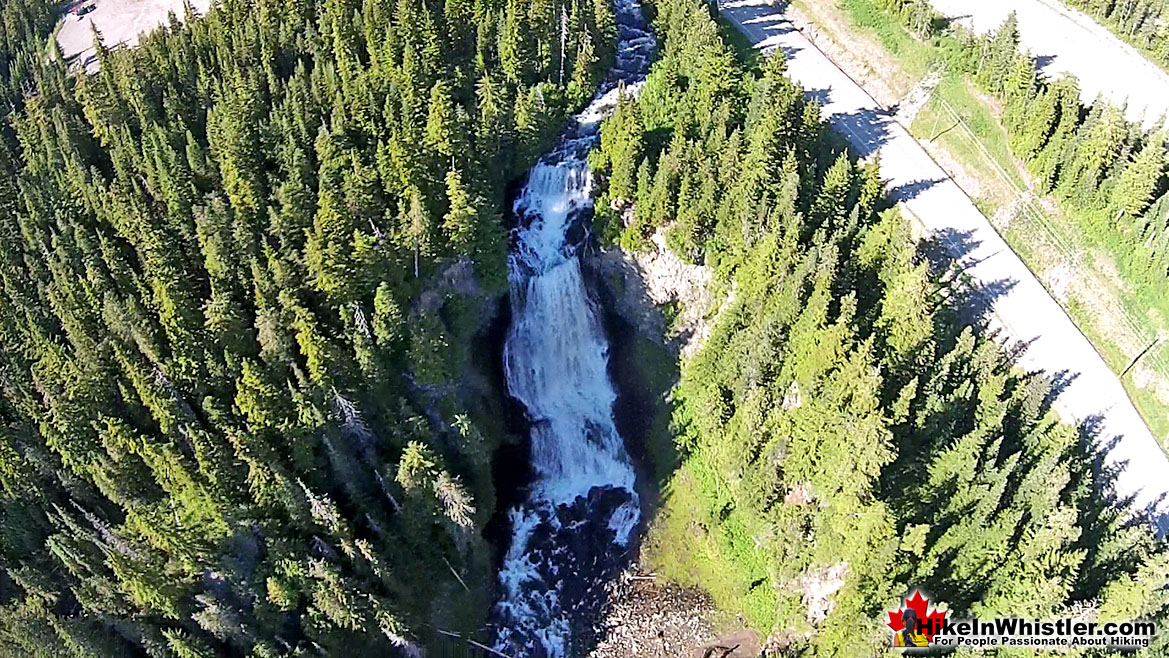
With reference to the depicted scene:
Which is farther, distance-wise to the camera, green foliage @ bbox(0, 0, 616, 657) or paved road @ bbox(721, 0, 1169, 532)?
paved road @ bbox(721, 0, 1169, 532)

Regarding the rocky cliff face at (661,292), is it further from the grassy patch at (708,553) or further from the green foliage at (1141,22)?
the green foliage at (1141,22)

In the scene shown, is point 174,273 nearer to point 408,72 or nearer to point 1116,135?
point 408,72

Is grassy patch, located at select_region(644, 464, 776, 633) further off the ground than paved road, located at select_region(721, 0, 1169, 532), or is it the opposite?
paved road, located at select_region(721, 0, 1169, 532)

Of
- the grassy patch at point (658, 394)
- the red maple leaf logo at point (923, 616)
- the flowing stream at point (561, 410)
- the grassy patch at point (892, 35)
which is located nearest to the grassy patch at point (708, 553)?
the grassy patch at point (658, 394)

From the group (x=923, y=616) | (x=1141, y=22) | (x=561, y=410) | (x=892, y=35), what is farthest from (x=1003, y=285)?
(x=561, y=410)

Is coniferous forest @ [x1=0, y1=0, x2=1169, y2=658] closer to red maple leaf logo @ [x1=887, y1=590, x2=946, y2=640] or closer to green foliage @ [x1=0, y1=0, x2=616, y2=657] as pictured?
green foliage @ [x1=0, y1=0, x2=616, y2=657]

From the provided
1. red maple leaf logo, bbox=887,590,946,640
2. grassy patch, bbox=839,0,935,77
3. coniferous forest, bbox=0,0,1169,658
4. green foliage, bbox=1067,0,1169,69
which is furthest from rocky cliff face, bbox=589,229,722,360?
green foliage, bbox=1067,0,1169,69
